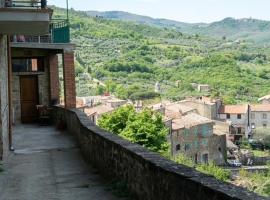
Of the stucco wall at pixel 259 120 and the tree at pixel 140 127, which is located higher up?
the tree at pixel 140 127

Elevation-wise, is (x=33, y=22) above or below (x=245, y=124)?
above

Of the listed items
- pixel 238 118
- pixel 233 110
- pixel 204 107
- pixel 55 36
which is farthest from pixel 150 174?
pixel 233 110

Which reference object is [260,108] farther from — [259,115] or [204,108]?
[204,108]

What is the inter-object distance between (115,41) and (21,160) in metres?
168

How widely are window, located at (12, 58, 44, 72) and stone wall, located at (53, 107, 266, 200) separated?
12139mm

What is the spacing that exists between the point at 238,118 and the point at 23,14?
322ft

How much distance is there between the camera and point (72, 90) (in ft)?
64.6

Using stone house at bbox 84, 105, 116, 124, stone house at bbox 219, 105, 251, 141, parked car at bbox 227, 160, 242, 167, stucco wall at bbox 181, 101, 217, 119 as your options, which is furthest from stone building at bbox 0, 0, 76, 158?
stone house at bbox 219, 105, 251, 141

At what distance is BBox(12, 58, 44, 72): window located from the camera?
21.8 metres

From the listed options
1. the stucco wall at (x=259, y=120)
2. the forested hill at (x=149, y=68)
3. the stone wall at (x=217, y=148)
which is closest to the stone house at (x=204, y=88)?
the forested hill at (x=149, y=68)

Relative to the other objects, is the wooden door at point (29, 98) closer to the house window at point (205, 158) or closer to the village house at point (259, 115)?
the house window at point (205, 158)

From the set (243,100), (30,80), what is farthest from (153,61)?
(30,80)

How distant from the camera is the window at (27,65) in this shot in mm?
21763

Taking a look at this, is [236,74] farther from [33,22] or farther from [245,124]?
[33,22]
